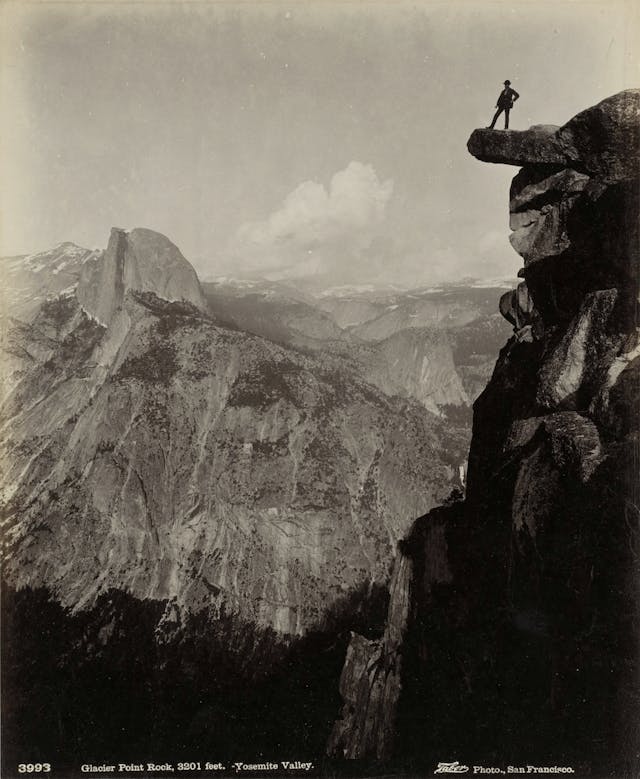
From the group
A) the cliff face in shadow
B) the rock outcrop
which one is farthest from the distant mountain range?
the cliff face in shadow

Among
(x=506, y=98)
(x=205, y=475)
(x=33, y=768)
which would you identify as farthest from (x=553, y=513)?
(x=205, y=475)

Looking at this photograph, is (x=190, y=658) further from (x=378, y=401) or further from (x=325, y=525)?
(x=378, y=401)

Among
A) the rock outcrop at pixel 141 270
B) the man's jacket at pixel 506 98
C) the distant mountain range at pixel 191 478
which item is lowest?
the distant mountain range at pixel 191 478

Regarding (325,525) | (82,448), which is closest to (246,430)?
(325,525)

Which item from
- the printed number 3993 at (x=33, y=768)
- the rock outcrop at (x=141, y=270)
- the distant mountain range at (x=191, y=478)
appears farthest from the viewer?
the rock outcrop at (x=141, y=270)

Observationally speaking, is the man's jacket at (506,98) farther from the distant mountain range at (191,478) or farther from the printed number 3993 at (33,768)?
the distant mountain range at (191,478)

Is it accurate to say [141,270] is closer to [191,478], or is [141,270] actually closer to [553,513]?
[191,478]

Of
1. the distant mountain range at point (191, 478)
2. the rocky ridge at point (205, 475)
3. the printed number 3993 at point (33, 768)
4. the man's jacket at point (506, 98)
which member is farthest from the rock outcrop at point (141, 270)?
the man's jacket at point (506, 98)
